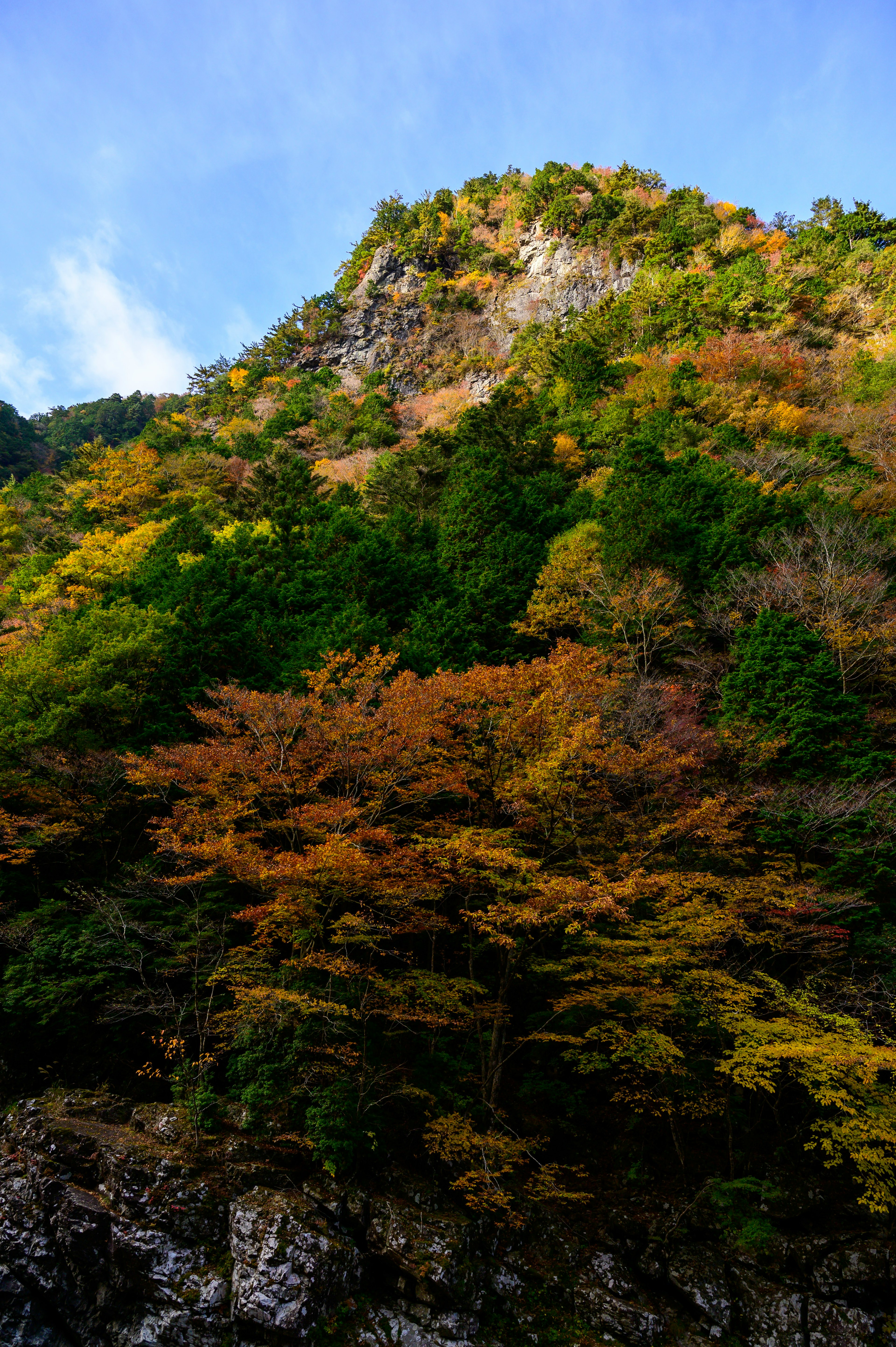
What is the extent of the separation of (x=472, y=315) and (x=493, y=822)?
53.1 metres

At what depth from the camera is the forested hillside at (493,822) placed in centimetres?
1053

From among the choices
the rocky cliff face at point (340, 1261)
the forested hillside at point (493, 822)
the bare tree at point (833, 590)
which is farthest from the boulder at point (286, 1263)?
the bare tree at point (833, 590)

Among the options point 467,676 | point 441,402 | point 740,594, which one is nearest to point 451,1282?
point 467,676

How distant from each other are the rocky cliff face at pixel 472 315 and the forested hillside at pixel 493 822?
1153 inches

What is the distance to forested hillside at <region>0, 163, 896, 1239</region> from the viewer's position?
10531mm

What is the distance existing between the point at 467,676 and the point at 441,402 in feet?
123

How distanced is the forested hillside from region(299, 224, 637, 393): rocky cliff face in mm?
29292

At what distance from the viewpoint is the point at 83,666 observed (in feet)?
49.0

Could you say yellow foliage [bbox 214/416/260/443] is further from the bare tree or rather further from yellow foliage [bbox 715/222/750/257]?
yellow foliage [bbox 715/222/750/257]

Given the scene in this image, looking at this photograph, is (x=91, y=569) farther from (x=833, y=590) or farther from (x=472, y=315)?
(x=472, y=315)

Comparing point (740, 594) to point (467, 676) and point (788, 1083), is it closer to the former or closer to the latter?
point (467, 676)

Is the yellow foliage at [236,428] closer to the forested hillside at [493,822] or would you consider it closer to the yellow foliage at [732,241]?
the forested hillside at [493,822]

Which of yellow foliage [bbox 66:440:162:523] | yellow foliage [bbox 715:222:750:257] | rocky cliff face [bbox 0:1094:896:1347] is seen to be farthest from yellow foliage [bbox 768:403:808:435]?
yellow foliage [bbox 66:440:162:523]

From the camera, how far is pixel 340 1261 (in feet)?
29.9
